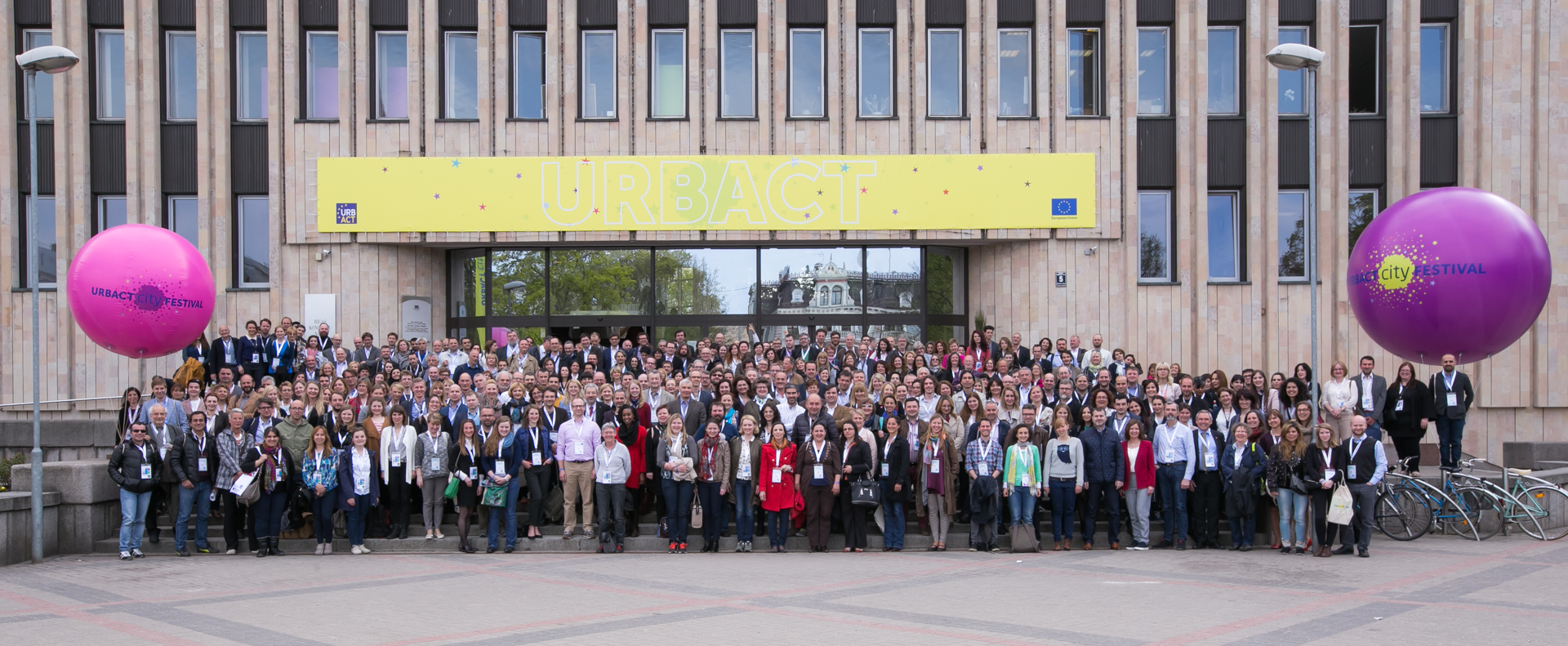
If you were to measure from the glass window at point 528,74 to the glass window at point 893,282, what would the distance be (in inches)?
244

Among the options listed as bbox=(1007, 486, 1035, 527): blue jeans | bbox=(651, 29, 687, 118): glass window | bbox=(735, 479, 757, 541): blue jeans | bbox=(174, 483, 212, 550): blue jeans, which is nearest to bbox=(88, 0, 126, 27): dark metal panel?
bbox=(651, 29, 687, 118): glass window

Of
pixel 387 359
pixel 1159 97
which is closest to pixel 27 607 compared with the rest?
pixel 387 359

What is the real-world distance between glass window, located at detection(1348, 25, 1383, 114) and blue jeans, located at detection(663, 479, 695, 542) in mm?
13770

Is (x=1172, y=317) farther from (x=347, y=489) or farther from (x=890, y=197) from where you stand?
(x=347, y=489)

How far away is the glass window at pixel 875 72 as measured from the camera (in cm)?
1994

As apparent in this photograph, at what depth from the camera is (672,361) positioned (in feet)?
54.5

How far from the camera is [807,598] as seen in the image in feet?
32.0

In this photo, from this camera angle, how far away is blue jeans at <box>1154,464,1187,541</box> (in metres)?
12.8

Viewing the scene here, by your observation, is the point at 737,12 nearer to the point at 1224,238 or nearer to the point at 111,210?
the point at 1224,238

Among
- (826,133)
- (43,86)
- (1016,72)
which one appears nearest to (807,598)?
(826,133)

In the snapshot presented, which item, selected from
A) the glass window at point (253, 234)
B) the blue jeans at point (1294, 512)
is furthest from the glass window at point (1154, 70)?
the glass window at point (253, 234)

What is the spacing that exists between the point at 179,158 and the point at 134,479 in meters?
→ 9.23

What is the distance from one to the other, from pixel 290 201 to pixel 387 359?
14.8 ft

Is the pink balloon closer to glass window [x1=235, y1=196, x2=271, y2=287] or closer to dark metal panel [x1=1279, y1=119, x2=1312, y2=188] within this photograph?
glass window [x1=235, y1=196, x2=271, y2=287]
